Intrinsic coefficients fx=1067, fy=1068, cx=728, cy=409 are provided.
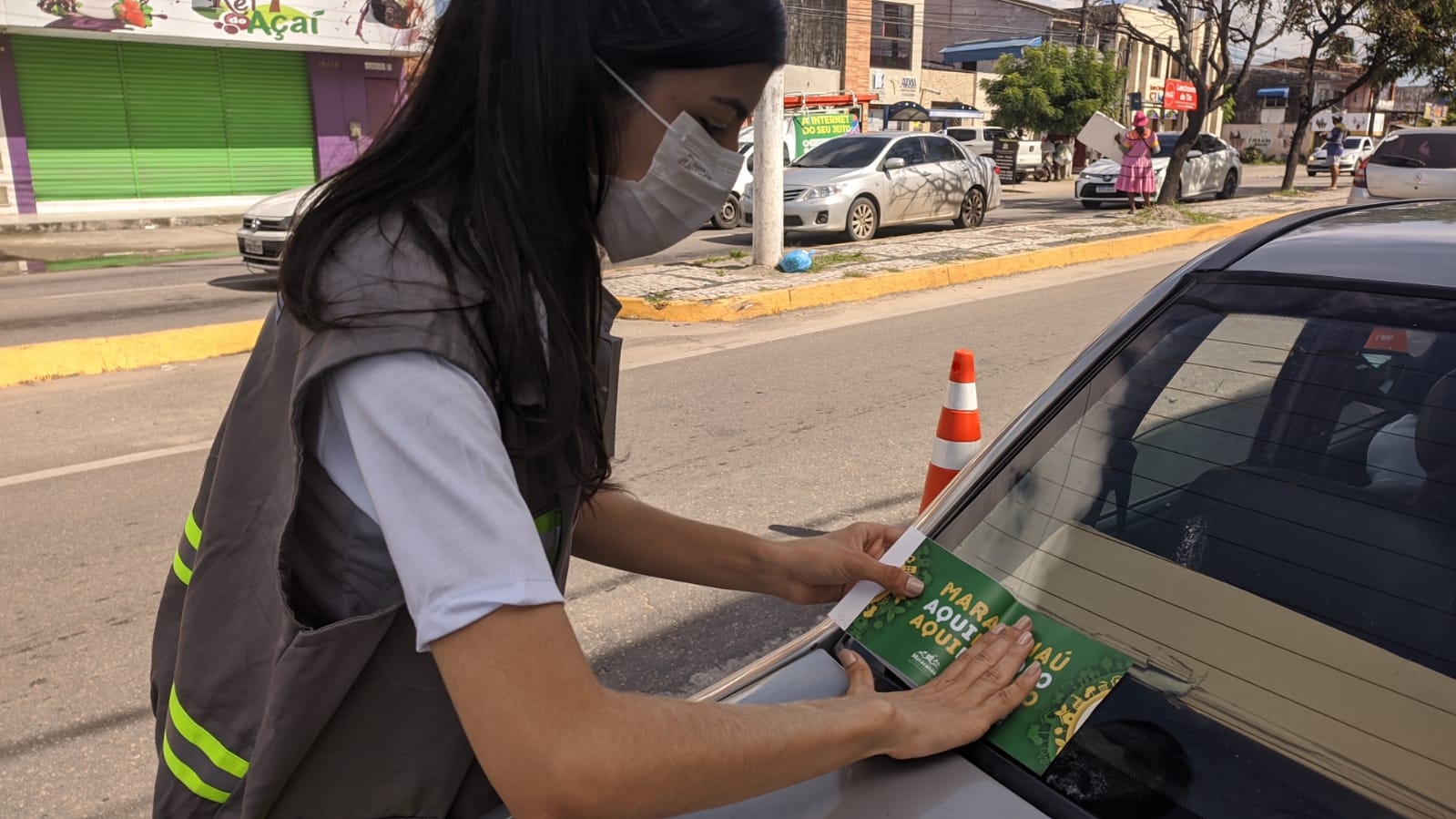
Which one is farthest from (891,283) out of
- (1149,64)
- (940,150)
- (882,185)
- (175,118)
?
(1149,64)

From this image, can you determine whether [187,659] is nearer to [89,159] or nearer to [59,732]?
[59,732]

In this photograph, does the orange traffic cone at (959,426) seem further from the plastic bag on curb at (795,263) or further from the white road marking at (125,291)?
the white road marking at (125,291)

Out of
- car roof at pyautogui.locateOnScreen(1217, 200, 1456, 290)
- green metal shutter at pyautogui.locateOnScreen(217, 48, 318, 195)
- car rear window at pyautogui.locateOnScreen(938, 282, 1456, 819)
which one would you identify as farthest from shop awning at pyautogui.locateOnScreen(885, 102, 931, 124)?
car rear window at pyautogui.locateOnScreen(938, 282, 1456, 819)

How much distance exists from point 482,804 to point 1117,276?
11490 millimetres

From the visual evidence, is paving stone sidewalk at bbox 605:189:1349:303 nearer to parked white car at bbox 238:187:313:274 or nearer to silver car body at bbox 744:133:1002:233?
silver car body at bbox 744:133:1002:233

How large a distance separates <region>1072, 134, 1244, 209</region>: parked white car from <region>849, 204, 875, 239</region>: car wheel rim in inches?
298

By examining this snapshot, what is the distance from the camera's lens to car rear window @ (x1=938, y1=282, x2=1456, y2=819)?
1357mm

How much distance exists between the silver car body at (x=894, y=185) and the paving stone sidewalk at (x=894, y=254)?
1.50 feet

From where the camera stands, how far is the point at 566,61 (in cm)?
105

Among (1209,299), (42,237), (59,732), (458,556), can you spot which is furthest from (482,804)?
(42,237)

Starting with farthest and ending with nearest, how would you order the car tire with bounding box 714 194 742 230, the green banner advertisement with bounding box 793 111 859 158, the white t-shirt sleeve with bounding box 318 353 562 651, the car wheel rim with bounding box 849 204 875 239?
1. the green banner advertisement with bounding box 793 111 859 158
2. the car tire with bounding box 714 194 742 230
3. the car wheel rim with bounding box 849 204 875 239
4. the white t-shirt sleeve with bounding box 318 353 562 651

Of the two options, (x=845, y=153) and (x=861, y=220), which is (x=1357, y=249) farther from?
(x=845, y=153)

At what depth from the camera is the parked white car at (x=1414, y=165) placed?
14.0 m

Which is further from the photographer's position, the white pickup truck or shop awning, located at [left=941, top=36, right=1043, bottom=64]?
shop awning, located at [left=941, top=36, right=1043, bottom=64]
